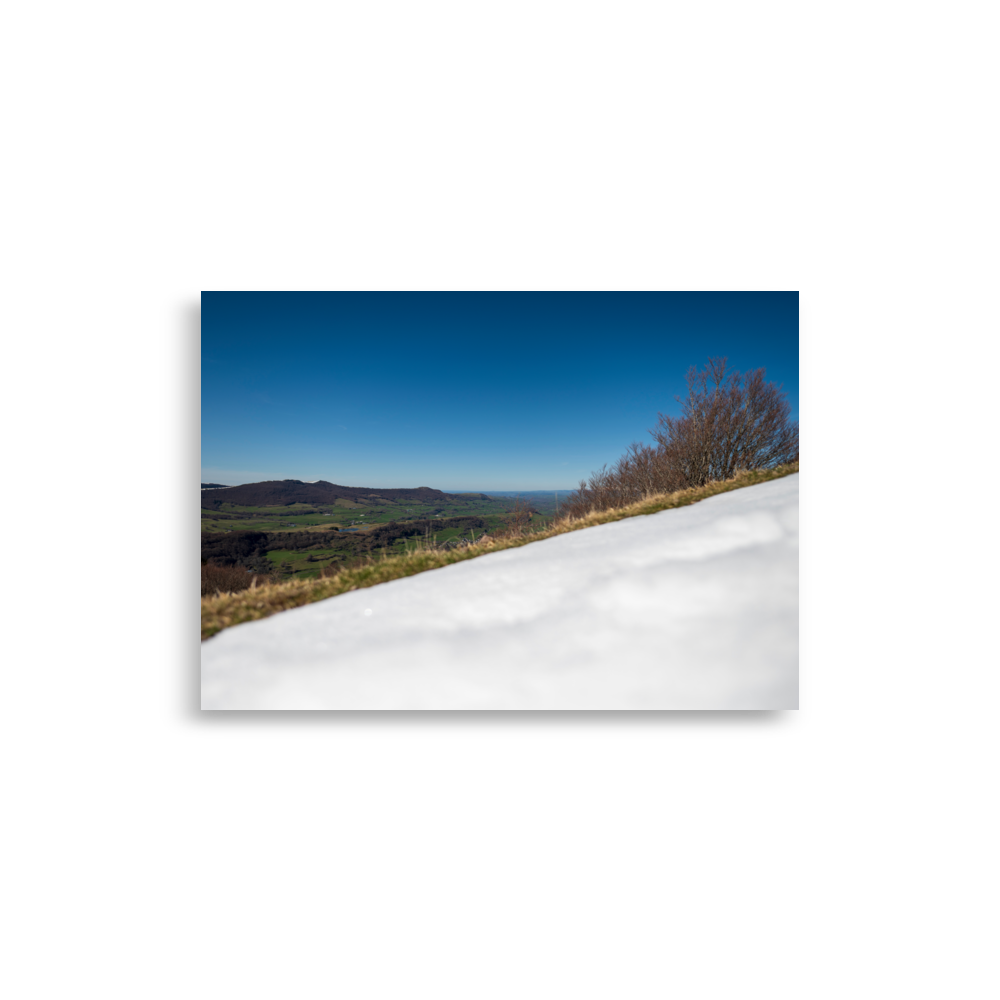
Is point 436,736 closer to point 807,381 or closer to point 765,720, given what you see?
point 765,720

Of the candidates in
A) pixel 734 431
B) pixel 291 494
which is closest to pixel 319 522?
pixel 291 494

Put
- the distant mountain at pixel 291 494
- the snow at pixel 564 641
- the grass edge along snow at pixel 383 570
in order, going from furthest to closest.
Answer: the distant mountain at pixel 291 494, the grass edge along snow at pixel 383 570, the snow at pixel 564 641

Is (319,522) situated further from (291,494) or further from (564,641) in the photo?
(564,641)

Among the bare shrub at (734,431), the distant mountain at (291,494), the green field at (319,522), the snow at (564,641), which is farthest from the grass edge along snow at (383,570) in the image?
the distant mountain at (291,494)

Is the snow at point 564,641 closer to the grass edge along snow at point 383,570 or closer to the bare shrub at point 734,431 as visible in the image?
the grass edge along snow at point 383,570

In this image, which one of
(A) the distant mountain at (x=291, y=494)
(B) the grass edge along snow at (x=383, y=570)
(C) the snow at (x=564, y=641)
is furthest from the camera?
(A) the distant mountain at (x=291, y=494)

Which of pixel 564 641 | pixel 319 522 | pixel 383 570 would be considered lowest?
pixel 319 522
